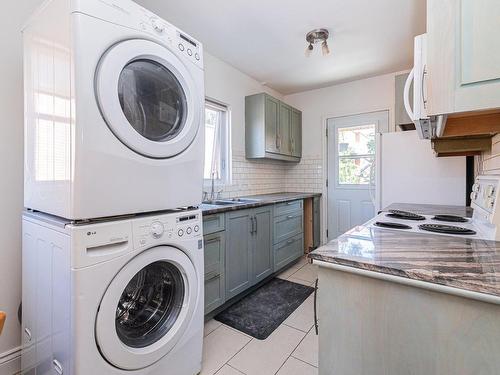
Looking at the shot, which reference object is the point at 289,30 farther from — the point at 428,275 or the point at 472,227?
the point at 428,275

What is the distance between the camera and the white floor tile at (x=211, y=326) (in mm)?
1899

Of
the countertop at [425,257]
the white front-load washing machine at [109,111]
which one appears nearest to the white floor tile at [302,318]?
the countertop at [425,257]

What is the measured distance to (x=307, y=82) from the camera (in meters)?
3.65

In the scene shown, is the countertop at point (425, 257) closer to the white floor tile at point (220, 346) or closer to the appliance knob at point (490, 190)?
the appliance knob at point (490, 190)

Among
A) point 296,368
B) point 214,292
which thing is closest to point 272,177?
point 214,292

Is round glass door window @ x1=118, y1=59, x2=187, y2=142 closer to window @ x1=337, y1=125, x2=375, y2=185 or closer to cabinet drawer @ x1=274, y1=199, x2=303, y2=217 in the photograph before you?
cabinet drawer @ x1=274, y1=199, x2=303, y2=217

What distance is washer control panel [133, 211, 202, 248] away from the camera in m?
1.11

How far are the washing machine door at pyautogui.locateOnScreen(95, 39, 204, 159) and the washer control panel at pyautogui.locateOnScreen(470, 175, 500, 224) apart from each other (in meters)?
1.49

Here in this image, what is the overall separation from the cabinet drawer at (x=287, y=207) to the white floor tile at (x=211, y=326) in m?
1.21

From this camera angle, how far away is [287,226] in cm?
303

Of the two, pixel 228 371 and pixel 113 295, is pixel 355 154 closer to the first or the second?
pixel 228 371

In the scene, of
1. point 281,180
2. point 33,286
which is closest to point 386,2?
point 281,180

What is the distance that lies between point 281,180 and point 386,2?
8.62ft

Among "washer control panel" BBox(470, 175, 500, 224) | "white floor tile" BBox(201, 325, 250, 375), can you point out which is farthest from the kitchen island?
"white floor tile" BBox(201, 325, 250, 375)
